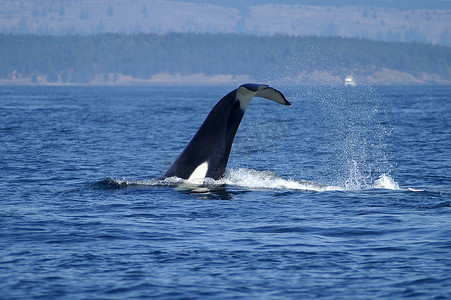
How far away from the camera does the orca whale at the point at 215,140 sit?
1336 cm

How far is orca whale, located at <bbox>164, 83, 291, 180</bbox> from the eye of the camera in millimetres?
13359

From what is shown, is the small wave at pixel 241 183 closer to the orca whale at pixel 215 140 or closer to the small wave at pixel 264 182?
the small wave at pixel 264 182

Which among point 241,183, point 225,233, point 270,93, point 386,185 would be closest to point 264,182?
point 241,183

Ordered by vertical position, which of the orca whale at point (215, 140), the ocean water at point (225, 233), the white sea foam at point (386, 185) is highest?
the orca whale at point (215, 140)

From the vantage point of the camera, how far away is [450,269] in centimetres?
943

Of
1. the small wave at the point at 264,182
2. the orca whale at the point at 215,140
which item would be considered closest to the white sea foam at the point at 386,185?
the small wave at the point at 264,182

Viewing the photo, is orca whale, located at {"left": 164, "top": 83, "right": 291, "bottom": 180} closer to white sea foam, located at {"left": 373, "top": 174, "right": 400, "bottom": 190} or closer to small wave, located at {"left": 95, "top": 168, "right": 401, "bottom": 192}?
small wave, located at {"left": 95, "top": 168, "right": 401, "bottom": 192}

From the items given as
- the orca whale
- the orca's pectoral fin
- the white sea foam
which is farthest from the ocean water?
the orca's pectoral fin

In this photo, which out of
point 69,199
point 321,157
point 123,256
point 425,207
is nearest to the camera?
point 123,256

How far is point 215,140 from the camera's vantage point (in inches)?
539

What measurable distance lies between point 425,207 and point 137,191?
19.4 ft

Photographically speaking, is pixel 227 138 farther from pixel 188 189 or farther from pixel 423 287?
pixel 423 287

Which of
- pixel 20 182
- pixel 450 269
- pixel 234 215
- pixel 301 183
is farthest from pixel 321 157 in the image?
pixel 450 269

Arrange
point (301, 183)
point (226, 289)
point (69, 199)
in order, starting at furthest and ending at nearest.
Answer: point (301, 183)
point (69, 199)
point (226, 289)
